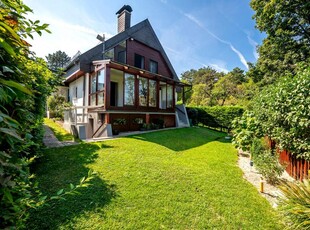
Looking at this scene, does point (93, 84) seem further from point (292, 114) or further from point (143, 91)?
point (292, 114)

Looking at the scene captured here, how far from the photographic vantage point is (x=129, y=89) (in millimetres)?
11852

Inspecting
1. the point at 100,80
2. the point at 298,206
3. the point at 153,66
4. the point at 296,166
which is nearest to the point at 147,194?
the point at 298,206

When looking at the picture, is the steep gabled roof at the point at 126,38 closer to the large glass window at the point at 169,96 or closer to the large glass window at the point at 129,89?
the large glass window at the point at 129,89

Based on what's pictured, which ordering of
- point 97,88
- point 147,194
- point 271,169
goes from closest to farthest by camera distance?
1. point 147,194
2. point 271,169
3. point 97,88

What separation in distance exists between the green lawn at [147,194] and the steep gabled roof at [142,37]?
29.4 ft

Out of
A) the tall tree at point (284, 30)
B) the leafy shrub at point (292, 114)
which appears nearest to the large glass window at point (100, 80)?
the leafy shrub at point (292, 114)

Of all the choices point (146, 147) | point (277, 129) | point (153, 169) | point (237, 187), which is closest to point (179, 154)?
point (146, 147)

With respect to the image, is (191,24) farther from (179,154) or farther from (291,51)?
(179,154)

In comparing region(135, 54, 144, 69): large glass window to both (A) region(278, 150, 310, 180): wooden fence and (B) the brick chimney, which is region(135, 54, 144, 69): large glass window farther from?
(A) region(278, 150, 310, 180): wooden fence

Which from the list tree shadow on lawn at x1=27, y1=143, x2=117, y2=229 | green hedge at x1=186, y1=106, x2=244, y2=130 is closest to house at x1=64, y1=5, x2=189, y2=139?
green hedge at x1=186, y1=106, x2=244, y2=130

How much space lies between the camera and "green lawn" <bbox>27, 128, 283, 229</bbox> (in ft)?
9.91

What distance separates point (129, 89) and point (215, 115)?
9.83m

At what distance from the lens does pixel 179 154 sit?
6.93m

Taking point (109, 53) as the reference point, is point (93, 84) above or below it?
below
